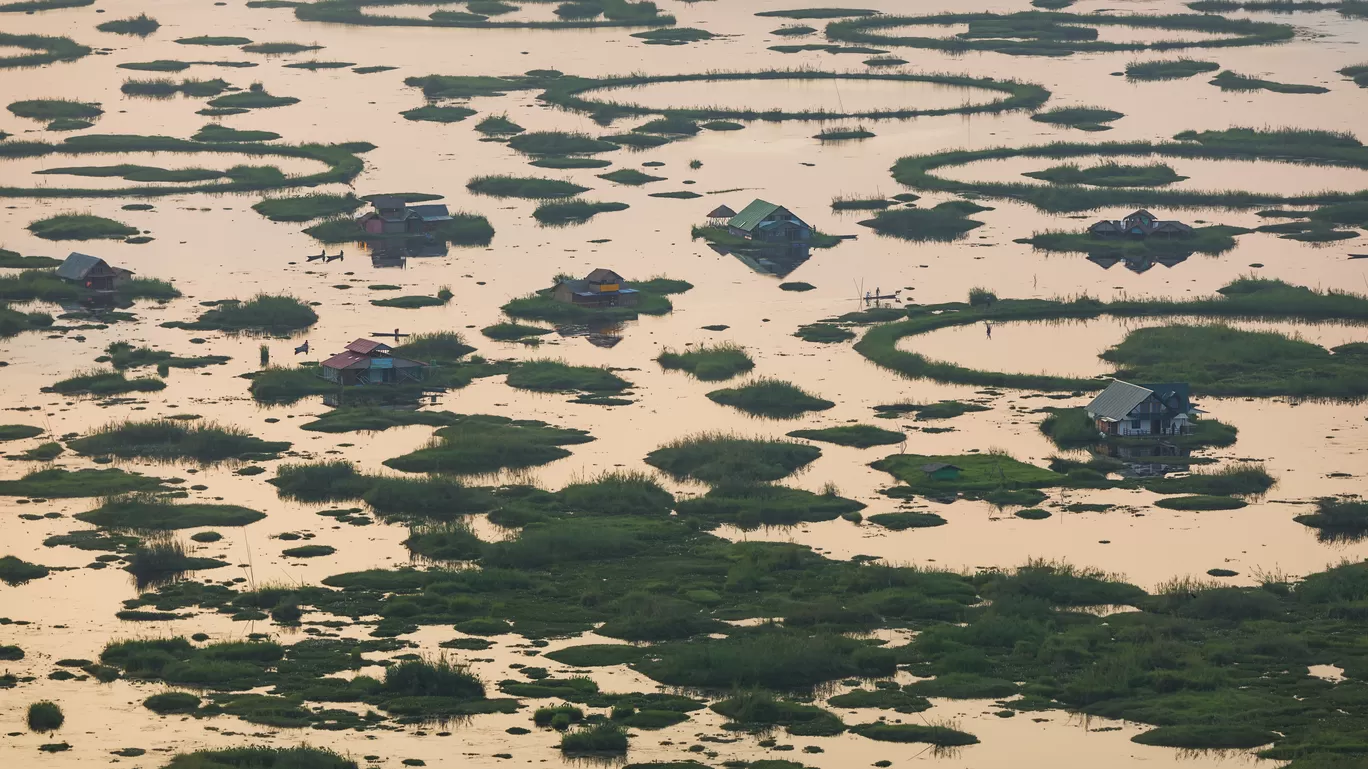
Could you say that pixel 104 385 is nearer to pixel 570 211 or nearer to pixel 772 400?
pixel 772 400

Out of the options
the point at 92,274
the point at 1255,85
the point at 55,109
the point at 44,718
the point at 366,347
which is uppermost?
the point at 44,718

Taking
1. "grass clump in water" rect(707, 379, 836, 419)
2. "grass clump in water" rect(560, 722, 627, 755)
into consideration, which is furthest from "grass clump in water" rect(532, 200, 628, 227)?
"grass clump in water" rect(560, 722, 627, 755)

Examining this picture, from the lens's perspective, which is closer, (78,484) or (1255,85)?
(78,484)

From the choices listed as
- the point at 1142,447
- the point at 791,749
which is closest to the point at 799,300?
the point at 1142,447

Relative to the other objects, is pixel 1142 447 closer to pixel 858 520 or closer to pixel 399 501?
pixel 858 520

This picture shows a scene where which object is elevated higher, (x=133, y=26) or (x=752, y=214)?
(x=752, y=214)

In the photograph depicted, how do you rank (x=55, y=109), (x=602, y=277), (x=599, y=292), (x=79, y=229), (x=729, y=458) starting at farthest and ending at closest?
1. (x=55, y=109)
2. (x=79, y=229)
3. (x=602, y=277)
4. (x=599, y=292)
5. (x=729, y=458)

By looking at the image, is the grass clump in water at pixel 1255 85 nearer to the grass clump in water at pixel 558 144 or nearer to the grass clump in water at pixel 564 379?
the grass clump in water at pixel 558 144

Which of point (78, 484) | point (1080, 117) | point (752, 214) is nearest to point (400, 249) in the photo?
point (752, 214)
